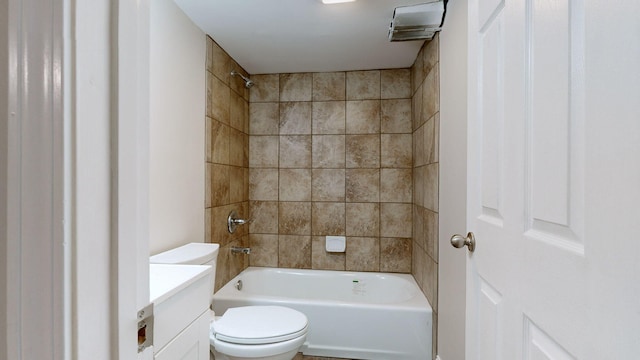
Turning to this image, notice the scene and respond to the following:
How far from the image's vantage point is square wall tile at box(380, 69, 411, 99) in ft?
8.99

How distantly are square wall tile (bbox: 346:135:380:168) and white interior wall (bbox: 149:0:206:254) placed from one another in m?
1.28

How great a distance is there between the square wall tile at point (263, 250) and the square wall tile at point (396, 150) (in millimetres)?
1220

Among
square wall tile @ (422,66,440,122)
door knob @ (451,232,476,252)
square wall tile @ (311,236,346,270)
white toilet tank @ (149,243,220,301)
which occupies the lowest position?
square wall tile @ (311,236,346,270)

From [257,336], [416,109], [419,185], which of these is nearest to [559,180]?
[257,336]

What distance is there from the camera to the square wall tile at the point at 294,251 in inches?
113

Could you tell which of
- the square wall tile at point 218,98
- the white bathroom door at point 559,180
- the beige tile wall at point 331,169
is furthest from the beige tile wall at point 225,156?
the white bathroom door at point 559,180

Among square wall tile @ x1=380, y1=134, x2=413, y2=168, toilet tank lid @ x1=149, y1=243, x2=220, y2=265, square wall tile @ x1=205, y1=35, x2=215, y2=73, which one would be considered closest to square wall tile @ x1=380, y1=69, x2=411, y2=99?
square wall tile @ x1=380, y1=134, x2=413, y2=168

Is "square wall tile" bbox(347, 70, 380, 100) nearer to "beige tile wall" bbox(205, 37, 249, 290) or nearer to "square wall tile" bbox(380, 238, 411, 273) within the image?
"beige tile wall" bbox(205, 37, 249, 290)

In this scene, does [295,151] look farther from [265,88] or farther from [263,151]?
[265,88]

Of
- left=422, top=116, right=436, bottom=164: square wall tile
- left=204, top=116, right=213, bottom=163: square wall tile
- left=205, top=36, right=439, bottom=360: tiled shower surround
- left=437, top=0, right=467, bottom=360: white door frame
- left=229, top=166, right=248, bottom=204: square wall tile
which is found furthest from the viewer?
left=205, top=36, right=439, bottom=360: tiled shower surround

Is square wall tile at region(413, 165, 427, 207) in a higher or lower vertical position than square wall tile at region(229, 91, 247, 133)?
lower

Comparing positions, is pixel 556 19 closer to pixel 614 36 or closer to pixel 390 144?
pixel 614 36

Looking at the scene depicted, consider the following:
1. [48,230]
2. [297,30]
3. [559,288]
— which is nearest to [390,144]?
[297,30]

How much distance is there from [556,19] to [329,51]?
1.98 m
